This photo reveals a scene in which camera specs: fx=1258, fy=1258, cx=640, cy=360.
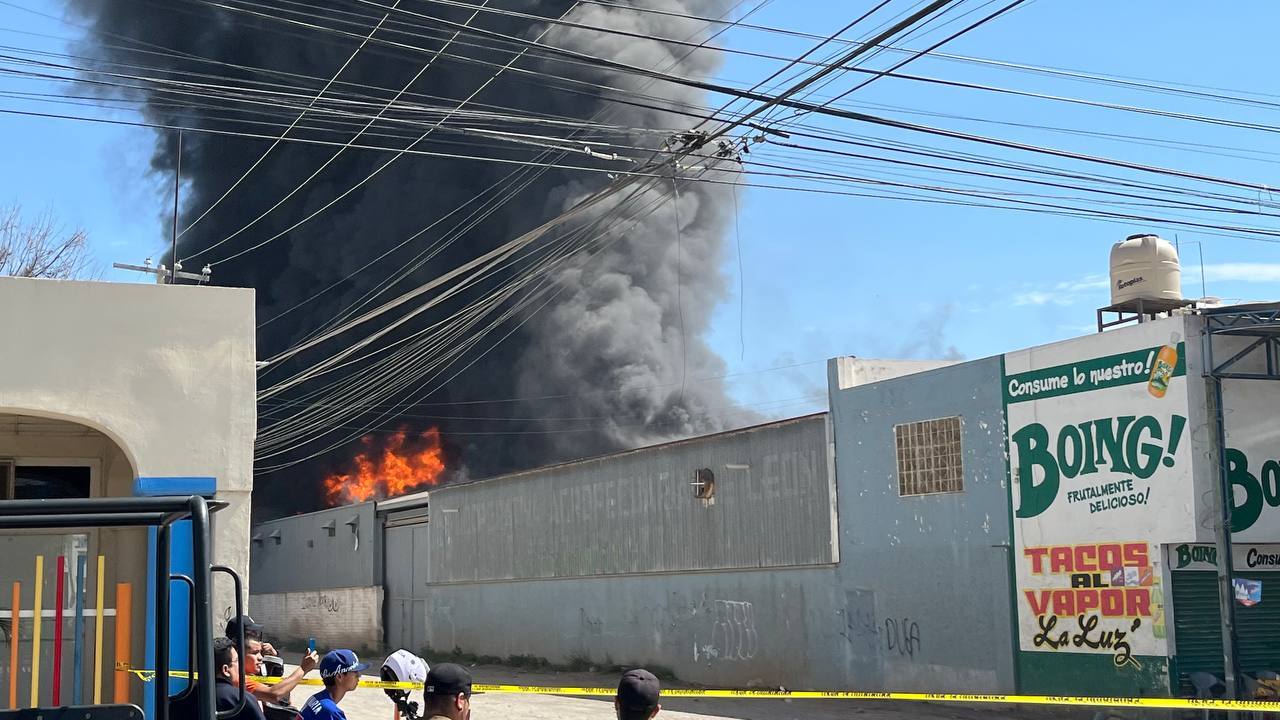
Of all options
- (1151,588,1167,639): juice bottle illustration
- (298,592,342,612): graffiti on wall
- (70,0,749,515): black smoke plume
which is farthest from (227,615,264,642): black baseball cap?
(70,0,749,515): black smoke plume

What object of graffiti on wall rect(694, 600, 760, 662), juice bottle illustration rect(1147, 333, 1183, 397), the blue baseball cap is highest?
juice bottle illustration rect(1147, 333, 1183, 397)

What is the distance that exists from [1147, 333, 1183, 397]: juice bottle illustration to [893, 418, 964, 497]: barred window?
3400 millimetres

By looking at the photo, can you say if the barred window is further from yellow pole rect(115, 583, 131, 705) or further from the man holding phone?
yellow pole rect(115, 583, 131, 705)

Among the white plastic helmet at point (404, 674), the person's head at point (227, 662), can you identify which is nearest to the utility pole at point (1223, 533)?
the white plastic helmet at point (404, 674)

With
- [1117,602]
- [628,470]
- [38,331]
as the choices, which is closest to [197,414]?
[38,331]

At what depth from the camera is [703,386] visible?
6184 centimetres

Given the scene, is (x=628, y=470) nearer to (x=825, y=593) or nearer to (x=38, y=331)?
(x=825, y=593)

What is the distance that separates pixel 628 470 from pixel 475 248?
1443 inches

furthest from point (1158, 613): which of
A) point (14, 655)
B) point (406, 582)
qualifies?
point (406, 582)

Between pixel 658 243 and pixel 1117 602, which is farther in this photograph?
pixel 658 243

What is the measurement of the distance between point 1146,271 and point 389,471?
46.6m

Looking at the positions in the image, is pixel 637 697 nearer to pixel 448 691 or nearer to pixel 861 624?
pixel 448 691

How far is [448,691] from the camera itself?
4.66 m

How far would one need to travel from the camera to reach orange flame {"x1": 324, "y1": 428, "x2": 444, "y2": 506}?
58.4 meters
